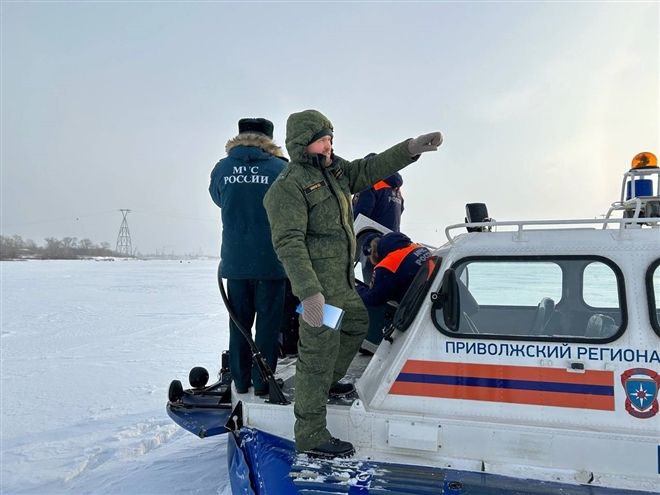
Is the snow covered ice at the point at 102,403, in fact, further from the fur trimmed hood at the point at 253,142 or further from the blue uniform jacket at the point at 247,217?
the fur trimmed hood at the point at 253,142

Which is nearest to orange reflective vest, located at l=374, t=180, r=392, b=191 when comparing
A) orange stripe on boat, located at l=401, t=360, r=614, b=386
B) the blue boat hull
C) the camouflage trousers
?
the camouflage trousers

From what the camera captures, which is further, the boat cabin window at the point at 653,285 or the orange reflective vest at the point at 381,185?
the orange reflective vest at the point at 381,185

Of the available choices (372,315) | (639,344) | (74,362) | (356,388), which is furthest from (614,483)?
(74,362)

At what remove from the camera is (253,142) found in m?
3.56

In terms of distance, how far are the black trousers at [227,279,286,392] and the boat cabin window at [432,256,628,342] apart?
1187 millimetres

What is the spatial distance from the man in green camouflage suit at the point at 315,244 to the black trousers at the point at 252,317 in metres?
0.70

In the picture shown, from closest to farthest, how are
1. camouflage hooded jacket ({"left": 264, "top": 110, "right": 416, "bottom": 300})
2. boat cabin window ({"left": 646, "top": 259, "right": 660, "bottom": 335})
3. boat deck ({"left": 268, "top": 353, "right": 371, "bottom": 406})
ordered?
boat cabin window ({"left": 646, "top": 259, "right": 660, "bottom": 335})
camouflage hooded jacket ({"left": 264, "top": 110, "right": 416, "bottom": 300})
boat deck ({"left": 268, "top": 353, "right": 371, "bottom": 406})

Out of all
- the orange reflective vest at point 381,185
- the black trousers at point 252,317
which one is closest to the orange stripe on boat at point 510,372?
the black trousers at point 252,317

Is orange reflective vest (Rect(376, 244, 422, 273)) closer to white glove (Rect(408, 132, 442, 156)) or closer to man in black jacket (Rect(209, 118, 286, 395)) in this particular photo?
man in black jacket (Rect(209, 118, 286, 395))

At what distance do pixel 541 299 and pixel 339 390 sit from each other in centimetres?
142

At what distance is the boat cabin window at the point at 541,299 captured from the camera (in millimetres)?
2748

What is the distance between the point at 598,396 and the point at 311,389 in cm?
142

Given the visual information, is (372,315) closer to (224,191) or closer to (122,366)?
(224,191)

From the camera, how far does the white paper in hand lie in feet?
8.86
